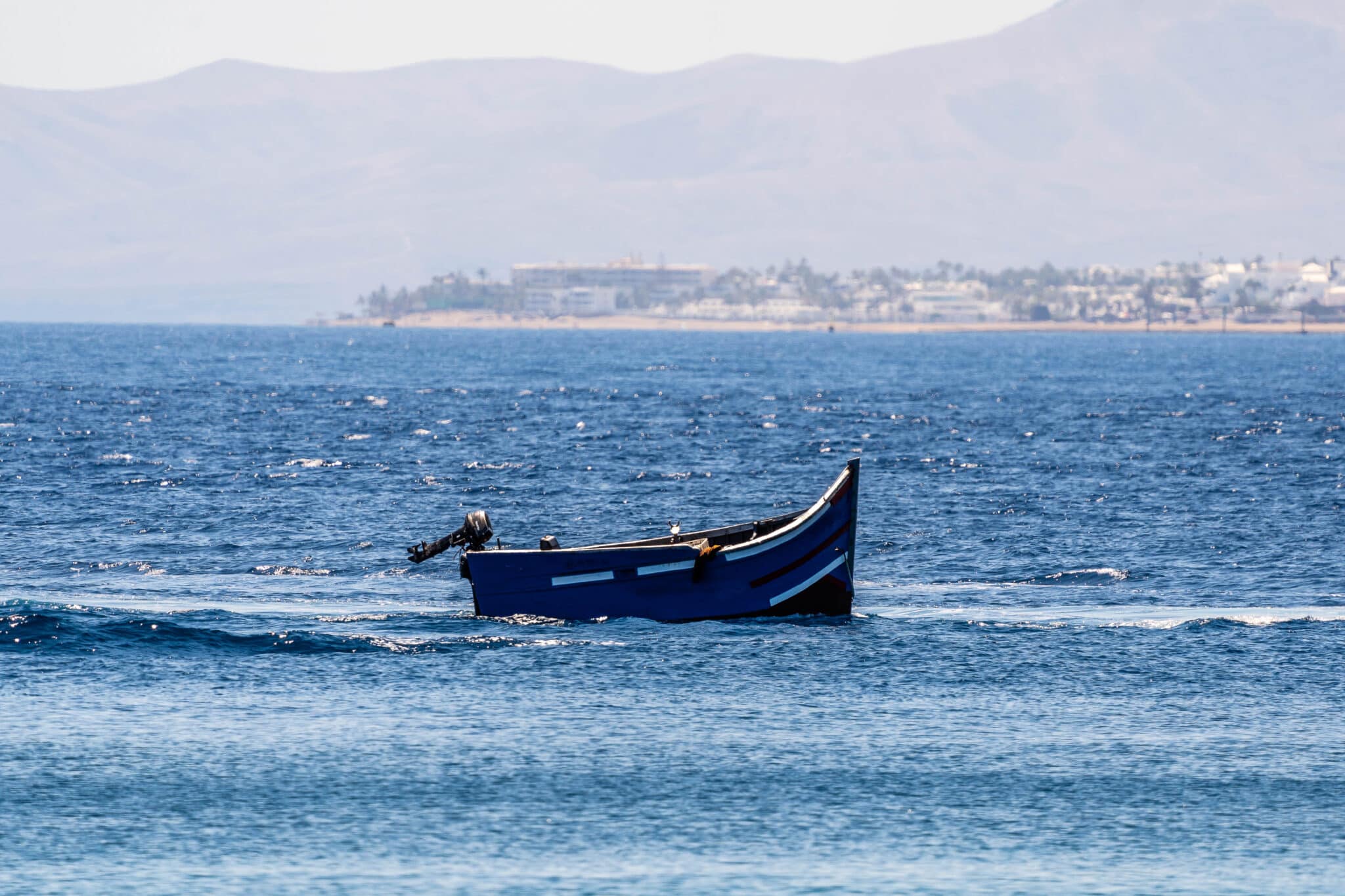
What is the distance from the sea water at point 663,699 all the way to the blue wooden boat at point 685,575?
0.57m

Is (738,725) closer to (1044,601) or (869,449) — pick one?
(1044,601)

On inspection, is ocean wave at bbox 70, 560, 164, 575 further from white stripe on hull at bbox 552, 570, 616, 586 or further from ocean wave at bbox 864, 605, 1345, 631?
ocean wave at bbox 864, 605, 1345, 631

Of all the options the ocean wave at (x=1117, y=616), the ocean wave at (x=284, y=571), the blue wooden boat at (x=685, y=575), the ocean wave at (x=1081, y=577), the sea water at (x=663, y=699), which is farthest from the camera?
the ocean wave at (x=284, y=571)

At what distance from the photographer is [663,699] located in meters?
32.4

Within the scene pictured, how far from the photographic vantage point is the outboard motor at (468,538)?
40.9 metres

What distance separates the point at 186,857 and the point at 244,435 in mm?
70972

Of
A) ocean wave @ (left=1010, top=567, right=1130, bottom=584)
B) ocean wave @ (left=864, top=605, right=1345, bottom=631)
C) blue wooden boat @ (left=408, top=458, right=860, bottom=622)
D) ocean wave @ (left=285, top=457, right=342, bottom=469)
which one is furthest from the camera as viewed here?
ocean wave @ (left=285, top=457, right=342, bottom=469)

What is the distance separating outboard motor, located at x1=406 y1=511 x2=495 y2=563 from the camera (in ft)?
134

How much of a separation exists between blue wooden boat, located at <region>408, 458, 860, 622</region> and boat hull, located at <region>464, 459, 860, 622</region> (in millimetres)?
14

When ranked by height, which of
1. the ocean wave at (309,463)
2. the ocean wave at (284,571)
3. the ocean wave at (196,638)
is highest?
the ocean wave at (309,463)

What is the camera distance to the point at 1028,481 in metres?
74.1

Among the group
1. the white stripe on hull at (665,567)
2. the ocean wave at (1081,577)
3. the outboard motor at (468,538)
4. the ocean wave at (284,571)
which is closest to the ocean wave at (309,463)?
the ocean wave at (284,571)

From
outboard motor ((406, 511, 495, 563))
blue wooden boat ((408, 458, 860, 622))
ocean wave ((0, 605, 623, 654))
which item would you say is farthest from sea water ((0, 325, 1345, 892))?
outboard motor ((406, 511, 495, 563))

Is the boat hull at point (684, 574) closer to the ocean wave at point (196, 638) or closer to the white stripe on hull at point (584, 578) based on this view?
the white stripe on hull at point (584, 578)
